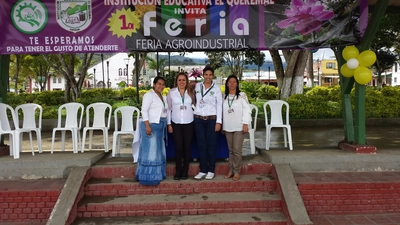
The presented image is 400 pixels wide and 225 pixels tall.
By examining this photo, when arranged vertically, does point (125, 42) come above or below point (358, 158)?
above

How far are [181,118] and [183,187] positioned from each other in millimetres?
991

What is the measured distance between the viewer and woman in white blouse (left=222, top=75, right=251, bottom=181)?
4.91 metres

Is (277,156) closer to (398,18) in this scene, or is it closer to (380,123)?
(380,123)

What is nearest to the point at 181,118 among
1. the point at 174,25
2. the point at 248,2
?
the point at 174,25

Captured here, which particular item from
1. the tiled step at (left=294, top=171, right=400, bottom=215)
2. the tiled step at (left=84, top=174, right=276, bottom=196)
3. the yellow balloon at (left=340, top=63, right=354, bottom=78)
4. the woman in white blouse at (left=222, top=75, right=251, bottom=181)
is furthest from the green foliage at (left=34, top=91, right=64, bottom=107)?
the tiled step at (left=294, top=171, right=400, bottom=215)

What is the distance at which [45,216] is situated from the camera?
4656mm

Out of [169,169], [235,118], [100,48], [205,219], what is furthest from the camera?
[100,48]

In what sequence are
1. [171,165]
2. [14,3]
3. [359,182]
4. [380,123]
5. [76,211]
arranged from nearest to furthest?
[76,211], [359,182], [171,165], [14,3], [380,123]

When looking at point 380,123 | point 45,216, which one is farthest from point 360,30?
point 380,123

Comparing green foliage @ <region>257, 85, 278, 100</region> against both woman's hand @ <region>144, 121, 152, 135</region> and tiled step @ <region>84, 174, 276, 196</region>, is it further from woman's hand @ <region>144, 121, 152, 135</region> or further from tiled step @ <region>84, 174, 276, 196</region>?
woman's hand @ <region>144, 121, 152, 135</region>

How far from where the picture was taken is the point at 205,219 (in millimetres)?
4332

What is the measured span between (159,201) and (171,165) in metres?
0.85

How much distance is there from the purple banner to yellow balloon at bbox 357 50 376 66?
315mm

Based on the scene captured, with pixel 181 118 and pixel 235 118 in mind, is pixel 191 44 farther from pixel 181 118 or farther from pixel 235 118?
pixel 235 118
